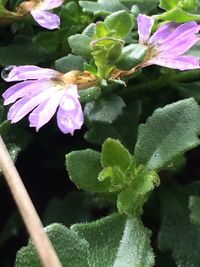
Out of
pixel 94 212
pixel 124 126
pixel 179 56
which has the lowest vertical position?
pixel 94 212

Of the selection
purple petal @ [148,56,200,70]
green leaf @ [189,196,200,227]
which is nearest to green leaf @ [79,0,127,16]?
purple petal @ [148,56,200,70]

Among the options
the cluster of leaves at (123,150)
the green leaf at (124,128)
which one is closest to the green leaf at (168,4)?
the cluster of leaves at (123,150)

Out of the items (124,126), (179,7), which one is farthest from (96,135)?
(179,7)

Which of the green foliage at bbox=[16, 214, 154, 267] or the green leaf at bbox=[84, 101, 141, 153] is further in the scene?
the green leaf at bbox=[84, 101, 141, 153]

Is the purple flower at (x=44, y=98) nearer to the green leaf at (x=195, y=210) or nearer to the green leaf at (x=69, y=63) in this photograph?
the green leaf at (x=69, y=63)

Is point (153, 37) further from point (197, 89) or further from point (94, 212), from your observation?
point (94, 212)

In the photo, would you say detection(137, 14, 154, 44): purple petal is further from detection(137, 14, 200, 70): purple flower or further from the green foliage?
the green foliage
